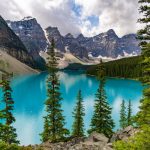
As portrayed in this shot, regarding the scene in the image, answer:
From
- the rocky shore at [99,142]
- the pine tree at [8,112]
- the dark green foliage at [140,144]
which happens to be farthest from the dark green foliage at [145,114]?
the pine tree at [8,112]

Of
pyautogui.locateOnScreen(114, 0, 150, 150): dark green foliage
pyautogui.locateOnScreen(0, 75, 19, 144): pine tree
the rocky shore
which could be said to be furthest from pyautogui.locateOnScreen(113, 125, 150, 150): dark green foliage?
pyautogui.locateOnScreen(0, 75, 19, 144): pine tree

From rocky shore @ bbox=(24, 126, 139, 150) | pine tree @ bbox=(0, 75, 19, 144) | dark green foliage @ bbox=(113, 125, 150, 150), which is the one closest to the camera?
dark green foliage @ bbox=(113, 125, 150, 150)

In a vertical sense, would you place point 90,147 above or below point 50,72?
below

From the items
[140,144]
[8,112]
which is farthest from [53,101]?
[140,144]

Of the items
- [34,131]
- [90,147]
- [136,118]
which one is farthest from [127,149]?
[34,131]

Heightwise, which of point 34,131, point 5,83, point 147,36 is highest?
point 147,36

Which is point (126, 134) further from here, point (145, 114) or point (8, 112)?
point (8, 112)

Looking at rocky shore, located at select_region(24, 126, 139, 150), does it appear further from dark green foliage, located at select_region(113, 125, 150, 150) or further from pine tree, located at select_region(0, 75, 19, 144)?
dark green foliage, located at select_region(113, 125, 150, 150)

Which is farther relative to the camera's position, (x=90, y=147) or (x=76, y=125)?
(x=76, y=125)

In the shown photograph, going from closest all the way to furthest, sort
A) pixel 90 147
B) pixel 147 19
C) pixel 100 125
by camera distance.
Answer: pixel 147 19 < pixel 90 147 < pixel 100 125

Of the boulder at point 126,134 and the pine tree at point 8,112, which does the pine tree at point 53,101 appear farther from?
the boulder at point 126,134

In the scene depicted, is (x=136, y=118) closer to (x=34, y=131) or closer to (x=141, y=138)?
(x=141, y=138)

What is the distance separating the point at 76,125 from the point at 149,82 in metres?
32.9

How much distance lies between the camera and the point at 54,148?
109ft
